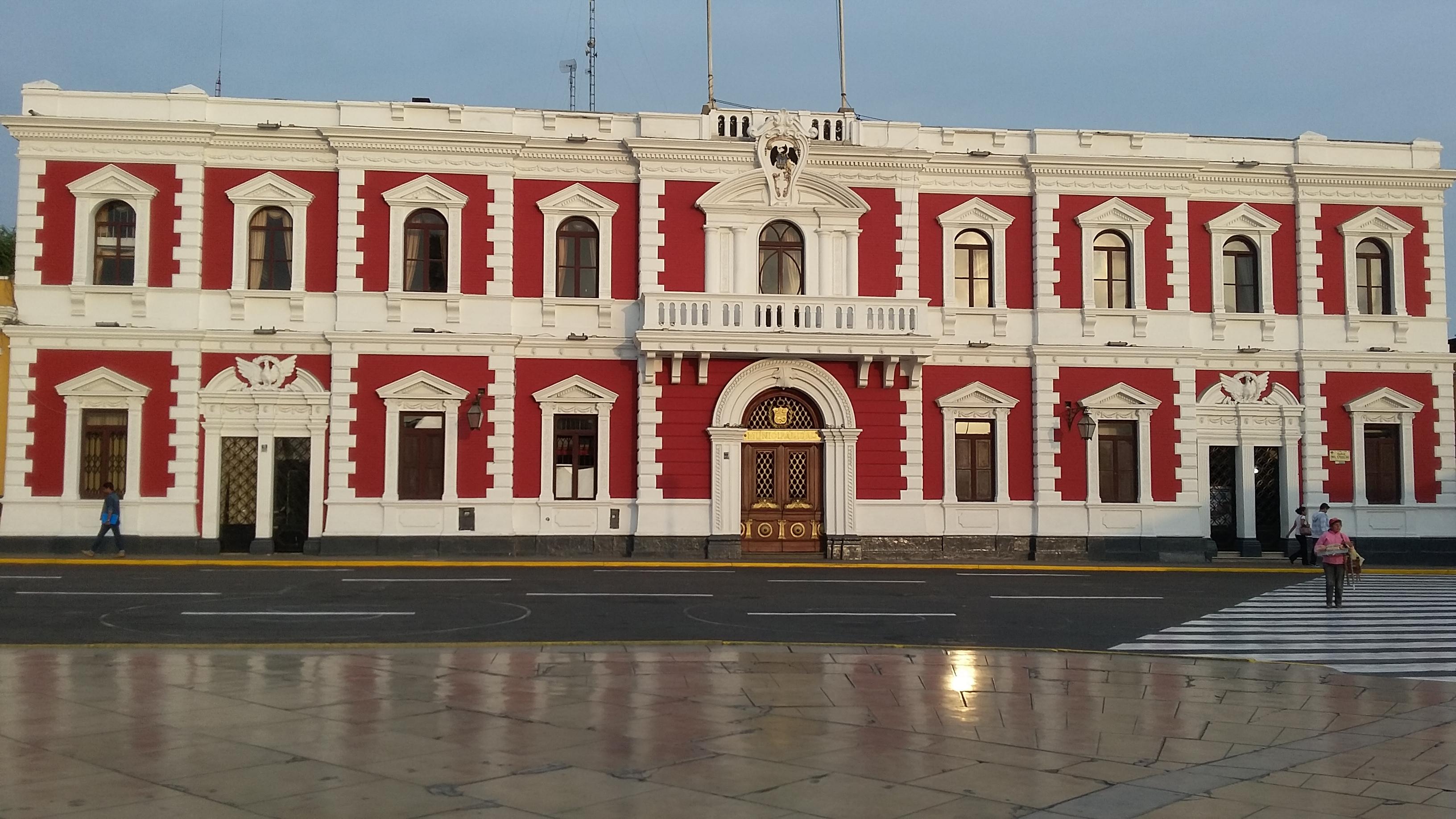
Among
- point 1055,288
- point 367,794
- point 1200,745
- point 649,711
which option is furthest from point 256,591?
point 1055,288

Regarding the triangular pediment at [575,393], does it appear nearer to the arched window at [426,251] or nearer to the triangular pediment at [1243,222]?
the arched window at [426,251]

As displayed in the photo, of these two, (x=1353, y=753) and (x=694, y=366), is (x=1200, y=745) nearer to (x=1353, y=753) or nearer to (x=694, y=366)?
(x=1353, y=753)

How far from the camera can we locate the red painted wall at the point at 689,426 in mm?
27953

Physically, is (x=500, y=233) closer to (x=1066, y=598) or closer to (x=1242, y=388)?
(x=1066, y=598)

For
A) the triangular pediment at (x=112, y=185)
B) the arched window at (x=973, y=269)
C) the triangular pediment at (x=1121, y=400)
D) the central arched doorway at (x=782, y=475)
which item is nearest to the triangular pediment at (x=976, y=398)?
the triangular pediment at (x=1121, y=400)

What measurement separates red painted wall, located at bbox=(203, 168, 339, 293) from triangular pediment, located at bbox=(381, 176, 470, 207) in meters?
1.30

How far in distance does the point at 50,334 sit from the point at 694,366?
14290 millimetres

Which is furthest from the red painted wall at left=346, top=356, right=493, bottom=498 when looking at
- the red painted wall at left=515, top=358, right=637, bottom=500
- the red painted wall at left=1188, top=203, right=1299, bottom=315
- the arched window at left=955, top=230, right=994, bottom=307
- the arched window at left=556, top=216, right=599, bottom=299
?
the red painted wall at left=1188, top=203, right=1299, bottom=315

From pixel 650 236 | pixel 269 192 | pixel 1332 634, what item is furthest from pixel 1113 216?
pixel 269 192

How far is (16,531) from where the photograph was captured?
1025 inches

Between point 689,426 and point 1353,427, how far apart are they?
1684cm

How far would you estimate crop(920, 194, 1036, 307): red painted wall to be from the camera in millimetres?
29438

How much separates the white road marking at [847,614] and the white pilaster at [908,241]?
1309 centimetres

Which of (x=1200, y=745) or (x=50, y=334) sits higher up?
(x=50, y=334)
